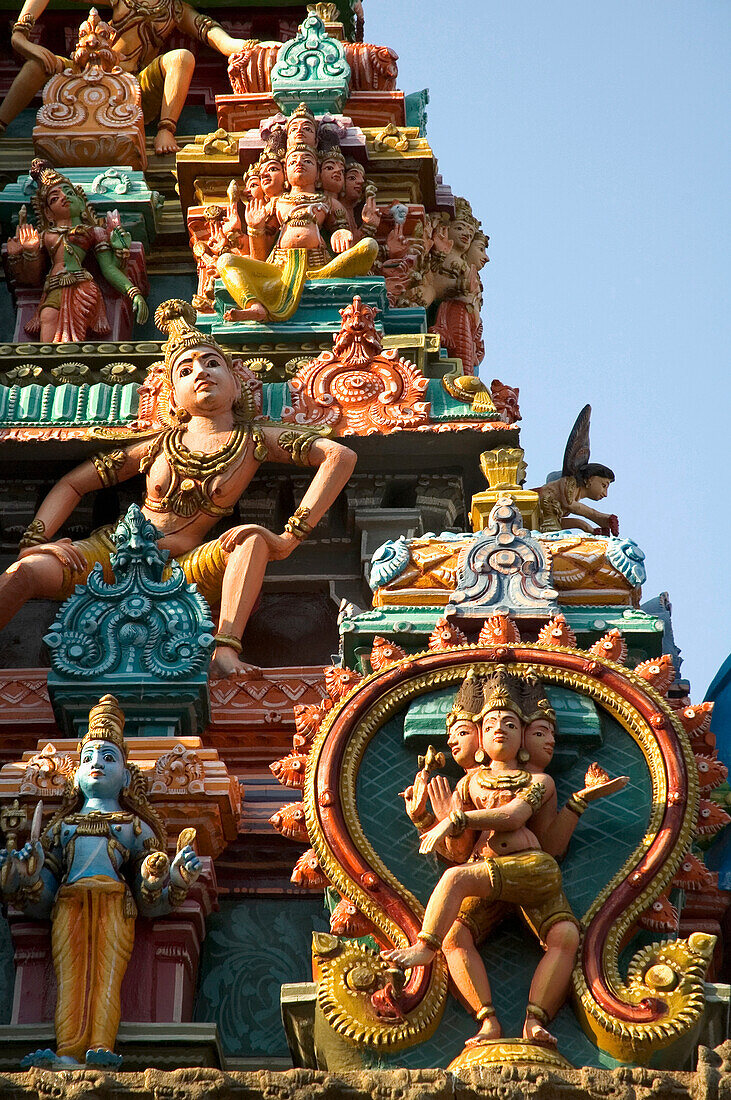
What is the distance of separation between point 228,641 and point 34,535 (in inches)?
77.1

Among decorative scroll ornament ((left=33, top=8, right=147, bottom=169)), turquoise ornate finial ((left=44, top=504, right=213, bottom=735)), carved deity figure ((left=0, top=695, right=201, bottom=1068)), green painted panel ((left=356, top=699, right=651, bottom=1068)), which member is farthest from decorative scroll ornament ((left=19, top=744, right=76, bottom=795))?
decorative scroll ornament ((left=33, top=8, right=147, bottom=169))

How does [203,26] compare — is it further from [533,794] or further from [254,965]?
[533,794]

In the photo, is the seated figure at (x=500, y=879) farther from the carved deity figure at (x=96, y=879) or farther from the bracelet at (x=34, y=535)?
the bracelet at (x=34, y=535)

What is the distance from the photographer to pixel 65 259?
20.3m

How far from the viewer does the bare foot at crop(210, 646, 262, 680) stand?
51.2 ft

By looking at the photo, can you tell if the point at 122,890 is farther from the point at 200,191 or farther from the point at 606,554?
the point at 200,191

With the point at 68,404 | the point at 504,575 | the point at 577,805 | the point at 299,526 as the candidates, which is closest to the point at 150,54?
the point at 68,404

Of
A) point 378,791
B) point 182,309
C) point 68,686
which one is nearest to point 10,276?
point 182,309

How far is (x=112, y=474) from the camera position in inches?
690

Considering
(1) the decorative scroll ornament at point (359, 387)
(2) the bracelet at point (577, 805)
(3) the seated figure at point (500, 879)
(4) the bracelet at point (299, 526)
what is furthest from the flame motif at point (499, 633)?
(1) the decorative scroll ornament at point (359, 387)

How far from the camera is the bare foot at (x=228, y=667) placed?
1560cm

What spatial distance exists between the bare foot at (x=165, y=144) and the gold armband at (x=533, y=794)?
446 inches

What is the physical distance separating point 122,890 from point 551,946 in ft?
8.13

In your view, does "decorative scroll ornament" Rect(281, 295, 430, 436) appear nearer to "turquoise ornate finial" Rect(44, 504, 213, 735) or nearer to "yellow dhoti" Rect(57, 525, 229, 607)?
"yellow dhoti" Rect(57, 525, 229, 607)
